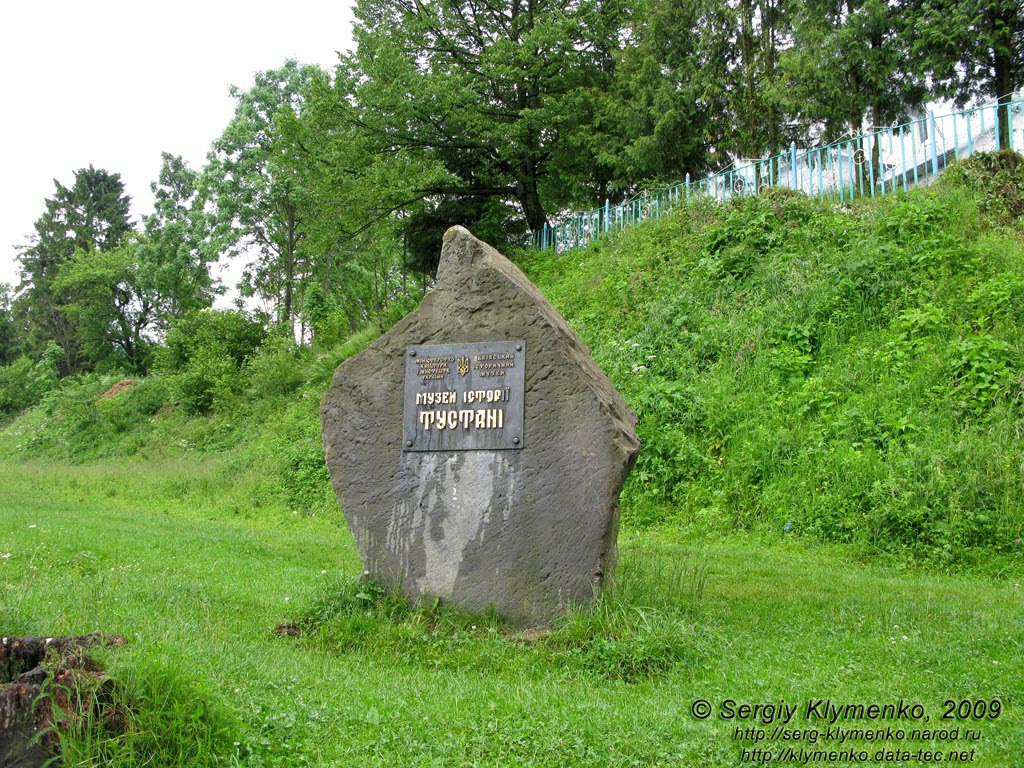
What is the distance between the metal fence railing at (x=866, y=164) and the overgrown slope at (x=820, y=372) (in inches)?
49.7

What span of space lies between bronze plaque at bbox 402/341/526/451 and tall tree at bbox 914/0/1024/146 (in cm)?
1795

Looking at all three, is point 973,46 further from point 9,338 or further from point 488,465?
point 9,338

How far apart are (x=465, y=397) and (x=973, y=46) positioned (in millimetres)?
19239

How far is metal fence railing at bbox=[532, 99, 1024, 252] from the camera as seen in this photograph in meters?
17.1

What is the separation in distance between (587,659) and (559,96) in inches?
885

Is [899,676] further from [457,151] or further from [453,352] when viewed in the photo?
[457,151]

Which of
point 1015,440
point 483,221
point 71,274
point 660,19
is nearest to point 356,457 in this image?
point 1015,440

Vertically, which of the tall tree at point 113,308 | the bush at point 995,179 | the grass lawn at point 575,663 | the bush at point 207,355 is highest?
the tall tree at point 113,308

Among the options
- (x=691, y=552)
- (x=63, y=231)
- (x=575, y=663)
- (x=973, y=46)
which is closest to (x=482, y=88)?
(x=973, y=46)

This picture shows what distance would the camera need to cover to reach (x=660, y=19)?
25.0m

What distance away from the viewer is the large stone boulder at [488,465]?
6.61 m

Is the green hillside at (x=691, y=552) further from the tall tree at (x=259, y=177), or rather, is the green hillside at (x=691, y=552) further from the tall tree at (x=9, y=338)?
the tall tree at (x=9, y=338)

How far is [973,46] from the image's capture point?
67.8 feet

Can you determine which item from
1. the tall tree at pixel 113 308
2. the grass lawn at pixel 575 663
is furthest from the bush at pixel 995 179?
the tall tree at pixel 113 308
